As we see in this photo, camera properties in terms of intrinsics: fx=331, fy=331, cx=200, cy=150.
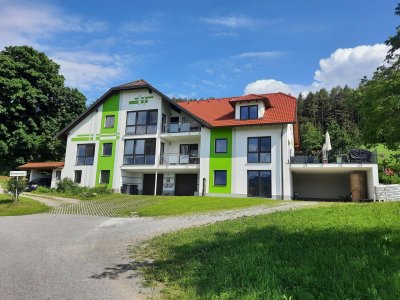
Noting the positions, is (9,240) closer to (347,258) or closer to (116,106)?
(347,258)

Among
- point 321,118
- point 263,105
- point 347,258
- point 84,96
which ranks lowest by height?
point 347,258

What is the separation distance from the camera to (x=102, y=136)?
33219 mm

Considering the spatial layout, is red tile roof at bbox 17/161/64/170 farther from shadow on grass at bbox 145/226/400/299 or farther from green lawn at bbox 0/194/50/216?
shadow on grass at bbox 145/226/400/299

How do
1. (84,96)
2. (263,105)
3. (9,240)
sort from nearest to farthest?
(9,240)
(263,105)
(84,96)

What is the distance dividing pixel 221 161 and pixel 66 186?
14.7m

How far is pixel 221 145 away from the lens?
28984mm

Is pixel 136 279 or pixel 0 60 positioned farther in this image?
pixel 0 60

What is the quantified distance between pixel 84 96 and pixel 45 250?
43.3 meters

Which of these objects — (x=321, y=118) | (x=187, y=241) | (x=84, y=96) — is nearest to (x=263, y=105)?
(x=187, y=241)

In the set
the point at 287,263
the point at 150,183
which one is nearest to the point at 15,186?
the point at 150,183

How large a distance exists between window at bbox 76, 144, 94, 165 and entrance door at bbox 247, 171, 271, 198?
1610cm

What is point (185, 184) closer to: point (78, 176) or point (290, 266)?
point (78, 176)

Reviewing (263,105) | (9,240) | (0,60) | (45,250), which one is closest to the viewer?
(45,250)

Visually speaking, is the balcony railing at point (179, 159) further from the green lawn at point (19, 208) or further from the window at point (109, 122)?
the green lawn at point (19, 208)
